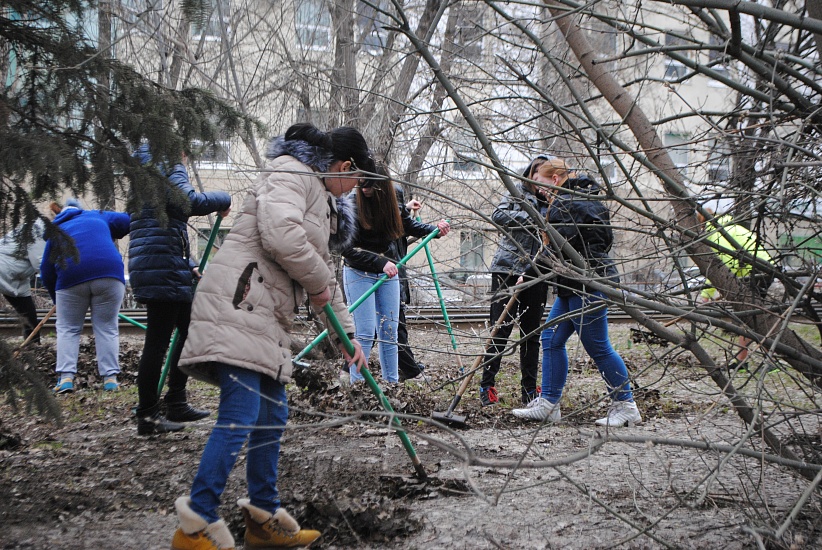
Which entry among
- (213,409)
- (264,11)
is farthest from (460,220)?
(264,11)

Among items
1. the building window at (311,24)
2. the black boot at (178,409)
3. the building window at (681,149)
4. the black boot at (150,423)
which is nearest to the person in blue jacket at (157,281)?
the black boot at (150,423)

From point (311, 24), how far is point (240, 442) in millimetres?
10598

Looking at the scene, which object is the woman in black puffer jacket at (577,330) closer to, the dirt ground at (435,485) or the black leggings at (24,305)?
the dirt ground at (435,485)

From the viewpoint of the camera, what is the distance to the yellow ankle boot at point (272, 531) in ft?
10.2

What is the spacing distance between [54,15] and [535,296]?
11.7 ft

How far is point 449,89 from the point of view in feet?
10.2

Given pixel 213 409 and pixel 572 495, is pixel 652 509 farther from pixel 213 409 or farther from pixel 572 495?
pixel 213 409

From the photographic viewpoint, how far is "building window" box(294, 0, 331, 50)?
12273mm

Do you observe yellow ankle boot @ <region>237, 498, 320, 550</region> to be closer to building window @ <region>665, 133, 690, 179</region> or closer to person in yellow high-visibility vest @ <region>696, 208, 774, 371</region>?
person in yellow high-visibility vest @ <region>696, 208, 774, 371</region>

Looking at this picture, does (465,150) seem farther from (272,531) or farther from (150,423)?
(150,423)

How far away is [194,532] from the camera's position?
287cm

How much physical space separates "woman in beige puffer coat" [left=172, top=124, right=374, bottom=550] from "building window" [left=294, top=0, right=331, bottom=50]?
31.3 ft

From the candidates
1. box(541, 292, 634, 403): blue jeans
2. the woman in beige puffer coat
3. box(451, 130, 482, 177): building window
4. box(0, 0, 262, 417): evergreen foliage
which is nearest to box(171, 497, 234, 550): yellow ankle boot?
the woman in beige puffer coat

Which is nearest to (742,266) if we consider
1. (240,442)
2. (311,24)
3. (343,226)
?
(343,226)
